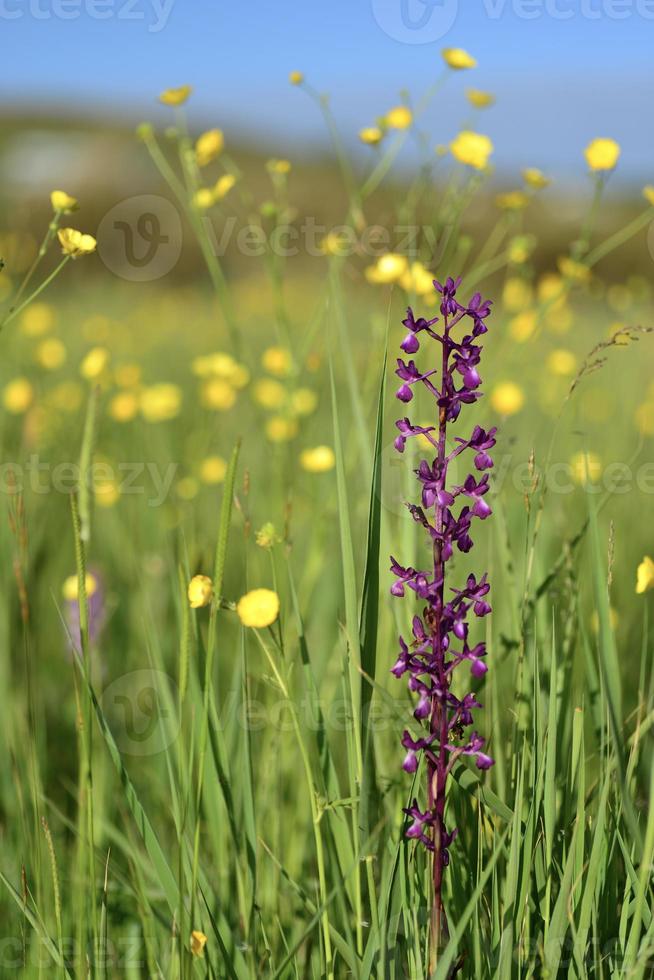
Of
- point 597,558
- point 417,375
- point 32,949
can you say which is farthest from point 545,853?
point 32,949

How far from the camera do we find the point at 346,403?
3412mm

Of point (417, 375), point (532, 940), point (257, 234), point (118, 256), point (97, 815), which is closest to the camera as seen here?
point (417, 375)

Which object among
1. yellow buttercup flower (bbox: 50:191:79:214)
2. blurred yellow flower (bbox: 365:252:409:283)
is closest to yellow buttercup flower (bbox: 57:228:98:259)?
yellow buttercup flower (bbox: 50:191:79:214)

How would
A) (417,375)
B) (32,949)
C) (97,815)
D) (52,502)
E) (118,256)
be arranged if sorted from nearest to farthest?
(417,375) → (32,949) → (97,815) → (52,502) → (118,256)

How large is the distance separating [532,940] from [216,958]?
12.3 inches

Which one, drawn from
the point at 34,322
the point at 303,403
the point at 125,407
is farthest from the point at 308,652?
the point at 34,322

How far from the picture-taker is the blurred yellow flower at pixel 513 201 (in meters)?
1.71

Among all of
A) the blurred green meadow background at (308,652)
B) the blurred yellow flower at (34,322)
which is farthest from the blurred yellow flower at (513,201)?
the blurred yellow flower at (34,322)

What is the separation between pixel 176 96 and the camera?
172cm

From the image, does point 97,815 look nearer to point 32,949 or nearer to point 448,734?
point 32,949

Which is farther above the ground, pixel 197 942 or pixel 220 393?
pixel 220 393

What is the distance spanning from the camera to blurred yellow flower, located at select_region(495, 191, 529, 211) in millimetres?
1712

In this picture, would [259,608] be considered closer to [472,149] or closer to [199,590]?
[199,590]

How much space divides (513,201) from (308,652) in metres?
1.07
